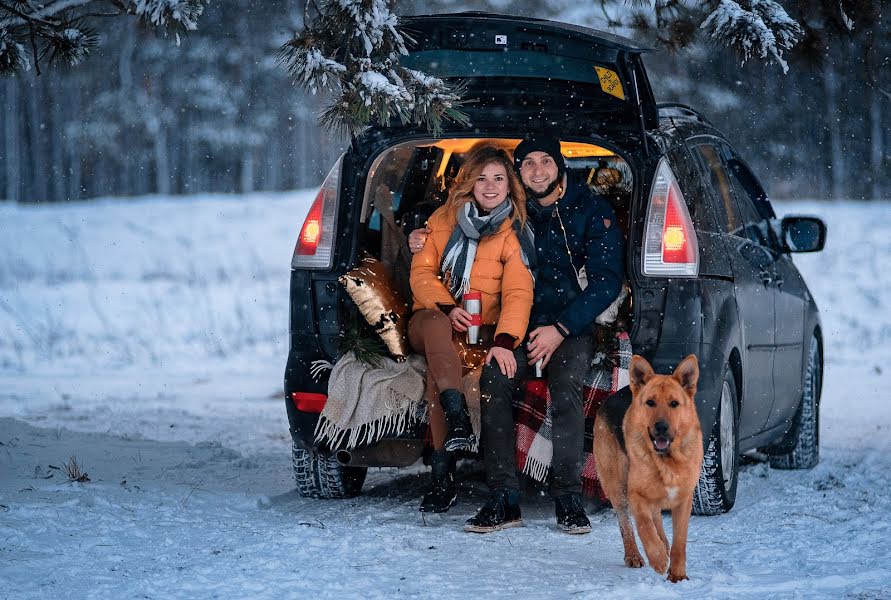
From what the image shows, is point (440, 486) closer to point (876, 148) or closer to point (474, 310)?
point (474, 310)

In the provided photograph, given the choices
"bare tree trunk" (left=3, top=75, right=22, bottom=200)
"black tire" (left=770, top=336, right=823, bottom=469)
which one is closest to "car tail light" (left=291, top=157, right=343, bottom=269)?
"black tire" (left=770, top=336, right=823, bottom=469)

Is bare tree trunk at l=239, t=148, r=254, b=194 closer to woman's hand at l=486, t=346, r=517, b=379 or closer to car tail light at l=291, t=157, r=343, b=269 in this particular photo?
car tail light at l=291, t=157, r=343, b=269

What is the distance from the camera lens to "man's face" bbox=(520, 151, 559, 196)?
212 inches

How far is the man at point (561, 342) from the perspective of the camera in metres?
5.06

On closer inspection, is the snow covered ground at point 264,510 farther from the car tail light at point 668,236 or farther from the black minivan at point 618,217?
the car tail light at point 668,236

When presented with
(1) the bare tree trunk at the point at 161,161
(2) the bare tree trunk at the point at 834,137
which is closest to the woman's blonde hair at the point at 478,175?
(2) the bare tree trunk at the point at 834,137

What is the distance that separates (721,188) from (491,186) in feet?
4.90

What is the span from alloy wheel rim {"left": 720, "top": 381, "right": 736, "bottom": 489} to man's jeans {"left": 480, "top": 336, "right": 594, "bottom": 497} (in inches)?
28.4

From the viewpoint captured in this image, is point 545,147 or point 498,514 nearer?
point 498,514

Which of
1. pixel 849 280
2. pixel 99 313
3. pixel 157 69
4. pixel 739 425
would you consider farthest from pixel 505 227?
pixel 157 69

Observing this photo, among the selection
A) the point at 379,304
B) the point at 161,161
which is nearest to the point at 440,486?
Answer: the point at 379,304

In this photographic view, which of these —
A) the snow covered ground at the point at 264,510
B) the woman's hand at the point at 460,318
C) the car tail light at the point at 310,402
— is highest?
the woman's hand at the point at 460,318

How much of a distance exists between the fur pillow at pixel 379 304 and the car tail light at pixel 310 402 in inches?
17.2

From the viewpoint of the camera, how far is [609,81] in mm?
5410
